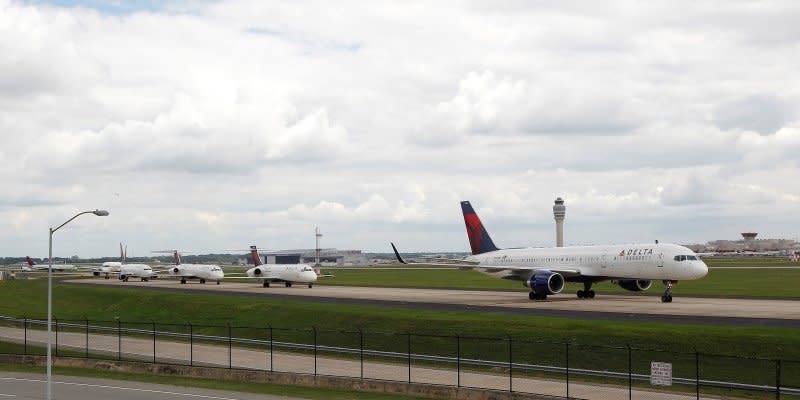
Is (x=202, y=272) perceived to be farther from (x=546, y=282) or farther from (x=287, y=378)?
(x=287, y=378)

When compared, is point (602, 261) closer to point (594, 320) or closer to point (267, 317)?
point (594, 320)

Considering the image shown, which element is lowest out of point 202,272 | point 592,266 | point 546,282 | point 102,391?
point 102,391

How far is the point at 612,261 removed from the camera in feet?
207

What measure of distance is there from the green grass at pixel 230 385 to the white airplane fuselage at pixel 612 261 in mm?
30601


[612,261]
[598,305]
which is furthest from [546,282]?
[598,305]

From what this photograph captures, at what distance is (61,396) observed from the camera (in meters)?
33.4

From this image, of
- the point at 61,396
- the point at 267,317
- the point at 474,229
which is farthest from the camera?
the point at 474,229

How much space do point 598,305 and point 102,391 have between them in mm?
34235

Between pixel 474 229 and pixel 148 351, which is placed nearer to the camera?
pixel 148 351

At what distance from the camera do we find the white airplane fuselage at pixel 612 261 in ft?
192

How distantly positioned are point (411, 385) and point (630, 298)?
36190mm

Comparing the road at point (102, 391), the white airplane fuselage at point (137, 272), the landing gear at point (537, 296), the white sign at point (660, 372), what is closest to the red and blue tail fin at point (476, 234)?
the landing gear at point (537, 296)

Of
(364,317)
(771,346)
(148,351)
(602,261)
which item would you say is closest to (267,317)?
(364,317)

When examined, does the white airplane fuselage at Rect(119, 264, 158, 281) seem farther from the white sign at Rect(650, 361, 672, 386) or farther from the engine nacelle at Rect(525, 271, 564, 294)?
the white sign at Rect(650, 361, 672, 386)
